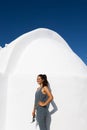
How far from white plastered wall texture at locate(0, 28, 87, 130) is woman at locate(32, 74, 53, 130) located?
0.35 m

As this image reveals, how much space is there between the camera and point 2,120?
248 inches

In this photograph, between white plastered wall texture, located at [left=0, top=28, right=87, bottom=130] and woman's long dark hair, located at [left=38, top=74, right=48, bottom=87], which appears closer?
woman's long dark hair, located at [left=38, top=74, right=48, bottom=87]

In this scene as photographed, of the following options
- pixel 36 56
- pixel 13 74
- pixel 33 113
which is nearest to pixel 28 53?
pixel 36 56

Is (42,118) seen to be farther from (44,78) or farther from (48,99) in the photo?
(44,78)

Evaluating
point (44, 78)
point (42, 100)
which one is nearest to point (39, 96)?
point (42, 100)

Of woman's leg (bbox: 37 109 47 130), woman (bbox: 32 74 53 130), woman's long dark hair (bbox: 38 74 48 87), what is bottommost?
woman's leg (bbox: 37 109 47 130)

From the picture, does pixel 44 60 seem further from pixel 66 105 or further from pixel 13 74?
pixel 66 105

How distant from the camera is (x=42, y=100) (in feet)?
18.8

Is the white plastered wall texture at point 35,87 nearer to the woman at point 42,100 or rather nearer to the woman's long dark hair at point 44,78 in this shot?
the woman's long dark hair at point 44,78

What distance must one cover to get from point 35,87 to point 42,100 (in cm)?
51

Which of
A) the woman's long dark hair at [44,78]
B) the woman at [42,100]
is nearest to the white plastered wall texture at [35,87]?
the woman's long dark hair at [44,78]

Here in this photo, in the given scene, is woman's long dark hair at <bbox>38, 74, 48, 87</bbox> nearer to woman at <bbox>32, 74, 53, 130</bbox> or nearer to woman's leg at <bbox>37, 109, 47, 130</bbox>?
woman at <bbox>32, 74, 53, 130</bbox>

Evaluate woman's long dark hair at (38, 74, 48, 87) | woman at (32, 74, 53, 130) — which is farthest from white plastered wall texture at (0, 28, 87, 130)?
woman at (32, 74, 53, 130)

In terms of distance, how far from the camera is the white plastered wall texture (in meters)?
6.05
